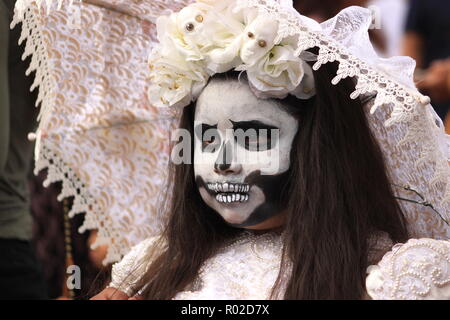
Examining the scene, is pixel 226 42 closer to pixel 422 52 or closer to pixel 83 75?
pixel 83 75

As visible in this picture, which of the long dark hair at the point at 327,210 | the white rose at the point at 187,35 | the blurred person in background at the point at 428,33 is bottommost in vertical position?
the long dark hair at the point at 327,210

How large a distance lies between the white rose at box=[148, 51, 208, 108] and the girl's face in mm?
68

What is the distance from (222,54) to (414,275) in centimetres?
60

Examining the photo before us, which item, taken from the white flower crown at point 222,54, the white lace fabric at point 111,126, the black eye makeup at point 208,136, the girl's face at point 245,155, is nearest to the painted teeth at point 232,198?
the girl's face at point 245,155

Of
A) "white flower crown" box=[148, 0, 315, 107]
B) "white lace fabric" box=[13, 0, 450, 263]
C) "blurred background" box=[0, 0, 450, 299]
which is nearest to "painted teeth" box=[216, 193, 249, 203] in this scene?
"white flower crown" box=[148, 0, 315, 107]

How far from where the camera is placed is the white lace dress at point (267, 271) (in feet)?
5.71

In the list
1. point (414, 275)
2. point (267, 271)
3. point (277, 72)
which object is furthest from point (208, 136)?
point (414, 275)

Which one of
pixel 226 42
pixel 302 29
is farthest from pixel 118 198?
pixel 302 29

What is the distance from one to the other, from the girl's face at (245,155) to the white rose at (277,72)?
0.04 metres

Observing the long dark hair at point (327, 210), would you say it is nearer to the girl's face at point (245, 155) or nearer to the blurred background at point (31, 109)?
the girl's face at point (245, 155)

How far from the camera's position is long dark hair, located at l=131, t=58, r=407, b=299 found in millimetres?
1822
